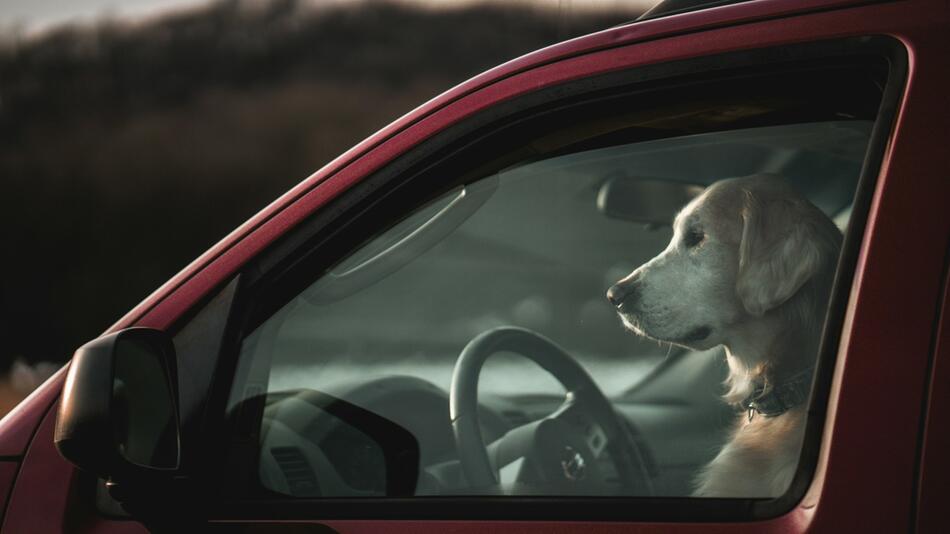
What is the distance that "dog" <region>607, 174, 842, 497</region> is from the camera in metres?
1.41

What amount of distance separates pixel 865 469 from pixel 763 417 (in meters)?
0.40


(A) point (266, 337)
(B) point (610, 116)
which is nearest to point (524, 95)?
(B) point (610, 116)

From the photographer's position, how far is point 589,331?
2.34m

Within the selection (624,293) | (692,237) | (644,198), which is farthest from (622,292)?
(644,198)

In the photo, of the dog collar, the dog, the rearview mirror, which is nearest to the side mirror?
the dog

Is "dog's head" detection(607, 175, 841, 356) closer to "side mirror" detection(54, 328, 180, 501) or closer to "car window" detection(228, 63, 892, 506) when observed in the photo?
"car window" detection(228, 63, 892, 506)

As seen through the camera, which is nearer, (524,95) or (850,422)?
(850,422)

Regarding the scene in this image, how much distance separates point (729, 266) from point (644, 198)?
0.33m

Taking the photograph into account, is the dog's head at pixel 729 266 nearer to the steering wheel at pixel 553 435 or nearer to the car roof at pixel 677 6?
the steering wheel at pixel 553 435

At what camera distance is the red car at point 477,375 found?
1.19 metres

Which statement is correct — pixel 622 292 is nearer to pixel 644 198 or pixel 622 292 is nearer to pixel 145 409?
pixel 644 198

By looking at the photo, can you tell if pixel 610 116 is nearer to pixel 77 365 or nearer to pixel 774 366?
pixel 774 366

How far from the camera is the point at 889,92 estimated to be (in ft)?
4.16

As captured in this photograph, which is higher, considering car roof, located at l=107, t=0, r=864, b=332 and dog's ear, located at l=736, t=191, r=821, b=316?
car roof, located at l=107, t=0, r=864, b=332
